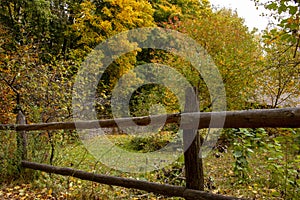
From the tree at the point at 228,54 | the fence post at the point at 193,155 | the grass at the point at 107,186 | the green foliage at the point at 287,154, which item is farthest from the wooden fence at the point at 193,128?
the tree at the point at 228,54

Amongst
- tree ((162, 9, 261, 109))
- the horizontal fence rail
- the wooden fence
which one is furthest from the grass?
tree ((162, 9, 261, 109))

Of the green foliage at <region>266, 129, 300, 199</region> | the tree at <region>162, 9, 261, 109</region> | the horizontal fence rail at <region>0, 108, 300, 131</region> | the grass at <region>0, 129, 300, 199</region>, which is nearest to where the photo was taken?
the horizontal fence rail at <region>0, 108, 300, 131</region>

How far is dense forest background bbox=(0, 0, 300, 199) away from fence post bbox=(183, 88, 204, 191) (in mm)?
686

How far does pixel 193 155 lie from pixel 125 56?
36.6ft

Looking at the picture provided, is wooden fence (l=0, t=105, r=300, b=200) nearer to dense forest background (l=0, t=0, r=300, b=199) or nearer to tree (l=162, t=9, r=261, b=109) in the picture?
dense forest background (l=0, t=0, r=300, b=199)

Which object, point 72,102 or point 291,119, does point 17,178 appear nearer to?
point 72,102

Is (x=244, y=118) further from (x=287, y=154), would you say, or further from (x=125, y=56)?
(x=125, y=56)

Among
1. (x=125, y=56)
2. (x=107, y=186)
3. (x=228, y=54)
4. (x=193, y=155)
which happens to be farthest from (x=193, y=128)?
(x=125, y=56)

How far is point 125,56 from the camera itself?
12828 millimetres

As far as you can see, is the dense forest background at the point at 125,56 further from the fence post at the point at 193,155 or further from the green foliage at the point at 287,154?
the fence post at the point at 193,155

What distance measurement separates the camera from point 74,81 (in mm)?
6684

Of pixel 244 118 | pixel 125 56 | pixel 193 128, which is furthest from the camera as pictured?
pixel 125 56

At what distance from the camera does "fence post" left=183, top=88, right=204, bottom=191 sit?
2006mm

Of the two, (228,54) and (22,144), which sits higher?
(228,54)
